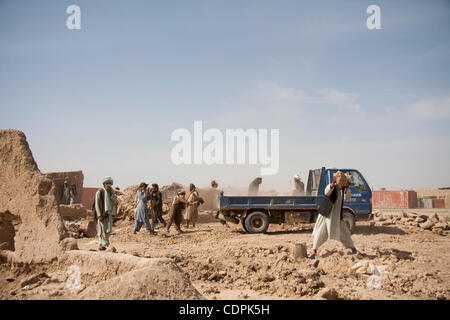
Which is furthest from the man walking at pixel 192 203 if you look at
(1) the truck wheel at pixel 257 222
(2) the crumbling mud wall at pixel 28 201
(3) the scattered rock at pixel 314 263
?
(2) the crumbling mud wall at pixel 28 201

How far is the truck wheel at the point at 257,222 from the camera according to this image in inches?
466

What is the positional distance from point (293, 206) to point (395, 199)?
2328cm

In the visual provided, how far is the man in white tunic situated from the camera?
23.8ft

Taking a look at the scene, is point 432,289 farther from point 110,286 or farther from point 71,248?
point 71,248

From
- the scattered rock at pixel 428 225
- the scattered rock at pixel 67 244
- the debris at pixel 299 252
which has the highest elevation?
the scattered rock at pixel 67 244

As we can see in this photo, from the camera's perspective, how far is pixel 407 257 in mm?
7664

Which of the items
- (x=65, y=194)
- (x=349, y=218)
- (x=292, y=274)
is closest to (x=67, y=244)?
(x=292, y=274)

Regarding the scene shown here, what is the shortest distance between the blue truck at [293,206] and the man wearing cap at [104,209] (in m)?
4.60

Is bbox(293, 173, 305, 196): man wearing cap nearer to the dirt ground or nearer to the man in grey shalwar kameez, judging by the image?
the dirt ground

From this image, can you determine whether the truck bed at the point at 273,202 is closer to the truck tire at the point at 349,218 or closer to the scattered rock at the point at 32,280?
the truck tire at the point at 349,218

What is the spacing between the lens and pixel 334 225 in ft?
23.9

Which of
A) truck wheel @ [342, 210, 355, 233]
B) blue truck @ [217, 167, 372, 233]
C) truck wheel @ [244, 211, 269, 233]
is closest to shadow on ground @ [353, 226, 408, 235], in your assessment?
truck wheel @ [342, 210, 355, 233]
